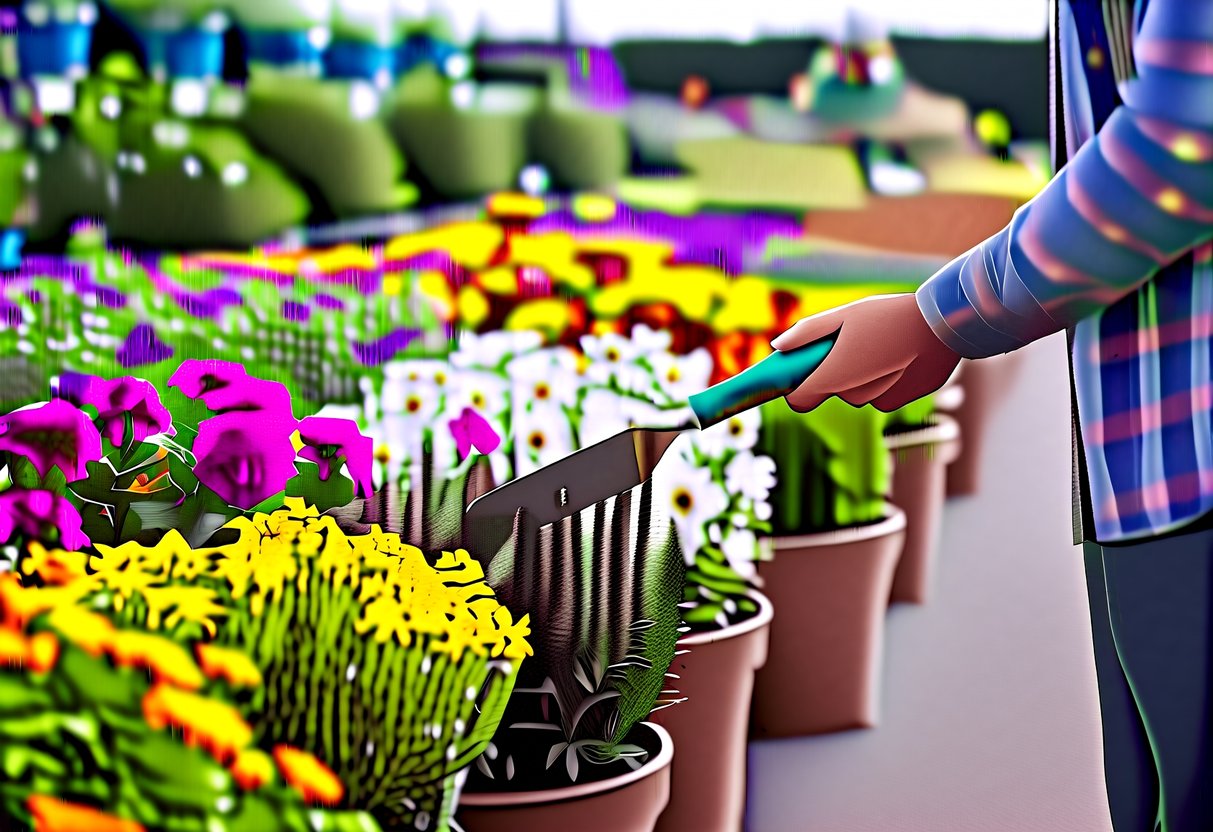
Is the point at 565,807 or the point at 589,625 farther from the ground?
the point at 589,625

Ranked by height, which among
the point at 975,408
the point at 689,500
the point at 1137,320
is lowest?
the point at 689,500

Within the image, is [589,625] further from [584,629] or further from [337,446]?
[337,446]

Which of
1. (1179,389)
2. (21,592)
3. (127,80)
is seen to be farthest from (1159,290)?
(21,592)

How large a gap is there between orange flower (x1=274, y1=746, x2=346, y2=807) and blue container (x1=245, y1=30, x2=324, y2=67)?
0.77m

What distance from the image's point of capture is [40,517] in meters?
1.31

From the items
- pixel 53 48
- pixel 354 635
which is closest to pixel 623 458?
pixel 354 635

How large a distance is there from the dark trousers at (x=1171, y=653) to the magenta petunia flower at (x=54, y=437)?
110cm

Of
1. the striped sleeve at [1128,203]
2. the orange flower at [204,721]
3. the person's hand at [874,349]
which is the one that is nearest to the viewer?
the striped sleeve at [1128,203]

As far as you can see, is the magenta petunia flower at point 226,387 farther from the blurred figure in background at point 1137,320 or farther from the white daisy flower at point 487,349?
the blurred figure in background at point 1137,320

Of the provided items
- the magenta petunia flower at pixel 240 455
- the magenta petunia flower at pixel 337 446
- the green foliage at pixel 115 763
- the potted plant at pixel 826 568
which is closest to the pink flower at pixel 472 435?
the magenta petunia flower at pixel 337 446

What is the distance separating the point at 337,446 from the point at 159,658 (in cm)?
30

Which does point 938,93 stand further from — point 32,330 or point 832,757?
point 32,330

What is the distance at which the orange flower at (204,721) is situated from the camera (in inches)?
48.1

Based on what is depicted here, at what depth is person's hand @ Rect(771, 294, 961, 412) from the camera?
1.06m
